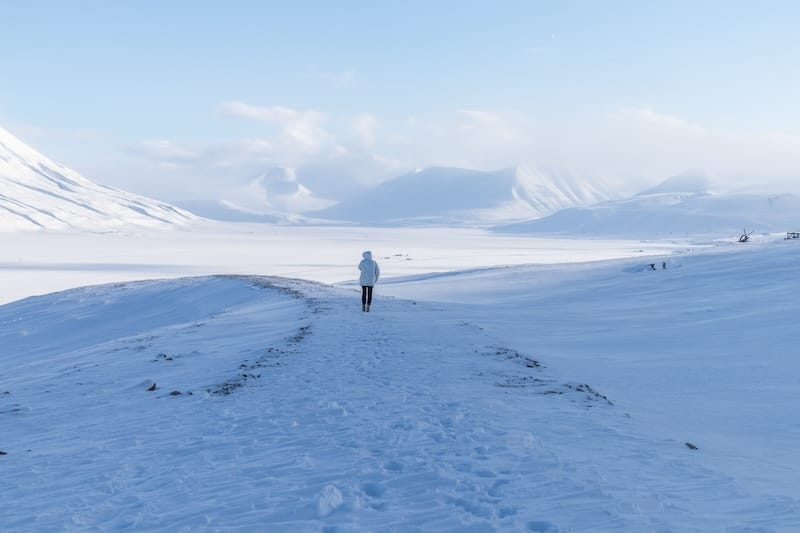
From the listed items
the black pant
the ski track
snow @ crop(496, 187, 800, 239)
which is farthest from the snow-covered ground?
snow @ crop(496, 187, 800, 239)

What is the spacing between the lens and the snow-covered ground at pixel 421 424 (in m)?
5.51

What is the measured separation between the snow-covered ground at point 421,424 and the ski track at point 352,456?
0.03m

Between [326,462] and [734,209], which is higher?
[734,209]

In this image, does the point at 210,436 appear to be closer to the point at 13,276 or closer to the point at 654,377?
the point at 654,377

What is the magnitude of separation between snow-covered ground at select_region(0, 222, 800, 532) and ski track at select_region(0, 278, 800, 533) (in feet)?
0.09

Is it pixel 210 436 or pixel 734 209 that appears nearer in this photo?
pixel 210 436

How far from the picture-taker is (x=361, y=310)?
1961 centimetres

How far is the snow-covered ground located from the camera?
551 cm

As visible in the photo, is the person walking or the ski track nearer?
the ski track

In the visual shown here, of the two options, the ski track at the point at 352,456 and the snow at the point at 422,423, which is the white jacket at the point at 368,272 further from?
the ski track at the point at 352,456

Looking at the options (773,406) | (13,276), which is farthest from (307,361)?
(13,276)

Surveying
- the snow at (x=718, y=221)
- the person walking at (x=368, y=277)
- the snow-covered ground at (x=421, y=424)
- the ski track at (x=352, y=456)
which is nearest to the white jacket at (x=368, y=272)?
the person walking at (x=368, y=277)

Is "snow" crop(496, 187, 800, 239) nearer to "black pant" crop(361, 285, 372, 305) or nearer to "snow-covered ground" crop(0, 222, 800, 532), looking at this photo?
"black pant" crop(361, 285, 372, 305)

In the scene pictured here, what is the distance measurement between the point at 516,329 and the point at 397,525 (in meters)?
12.7
